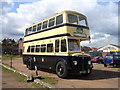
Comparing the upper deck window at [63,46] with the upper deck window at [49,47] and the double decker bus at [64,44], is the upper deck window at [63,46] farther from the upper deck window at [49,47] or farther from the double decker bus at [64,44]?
the upper deck window at [49,47]

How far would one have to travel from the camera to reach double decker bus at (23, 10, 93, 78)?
416 inches

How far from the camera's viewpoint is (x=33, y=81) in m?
9.73

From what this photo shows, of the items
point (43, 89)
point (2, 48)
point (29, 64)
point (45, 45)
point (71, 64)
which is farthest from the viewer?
point (2, 48)

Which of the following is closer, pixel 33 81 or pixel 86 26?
pixel 33 81

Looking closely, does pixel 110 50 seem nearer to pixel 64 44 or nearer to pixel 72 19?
pixel 72 19

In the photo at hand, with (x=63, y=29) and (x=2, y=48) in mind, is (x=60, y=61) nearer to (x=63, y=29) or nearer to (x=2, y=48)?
(x=63, y=29)

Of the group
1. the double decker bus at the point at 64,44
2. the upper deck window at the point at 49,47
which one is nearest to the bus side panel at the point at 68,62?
the double decker bus at the point at 64,44

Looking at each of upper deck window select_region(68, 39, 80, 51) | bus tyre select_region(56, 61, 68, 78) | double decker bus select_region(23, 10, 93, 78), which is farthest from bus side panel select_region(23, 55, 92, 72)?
upper deck window select_region(68, 39, 80, 51)

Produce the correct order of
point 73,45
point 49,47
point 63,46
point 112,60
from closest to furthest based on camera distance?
point 63,46 < point 73,45 < point 49,47 < point 112,60

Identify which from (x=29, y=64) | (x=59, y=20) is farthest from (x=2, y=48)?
(x=59, y=20)

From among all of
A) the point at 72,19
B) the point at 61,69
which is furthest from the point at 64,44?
the point at 72,19

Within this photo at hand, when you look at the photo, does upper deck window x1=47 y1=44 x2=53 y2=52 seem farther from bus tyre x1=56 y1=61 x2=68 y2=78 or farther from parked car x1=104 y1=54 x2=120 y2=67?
parked car x1=104 y1=54 x2=120 y2=67

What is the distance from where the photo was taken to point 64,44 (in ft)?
36.2

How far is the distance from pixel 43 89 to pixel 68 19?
541 centimetres
